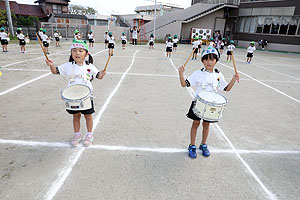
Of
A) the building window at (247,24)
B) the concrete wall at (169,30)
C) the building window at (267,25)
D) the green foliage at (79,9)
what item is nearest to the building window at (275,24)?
the building window at (267,25)

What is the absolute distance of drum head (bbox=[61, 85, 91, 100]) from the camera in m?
3.30

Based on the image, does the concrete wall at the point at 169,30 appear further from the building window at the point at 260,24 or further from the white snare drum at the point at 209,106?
the white snare drum at the point at 209,106

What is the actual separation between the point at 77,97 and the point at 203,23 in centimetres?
→ 3463

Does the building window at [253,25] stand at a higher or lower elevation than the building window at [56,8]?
lower

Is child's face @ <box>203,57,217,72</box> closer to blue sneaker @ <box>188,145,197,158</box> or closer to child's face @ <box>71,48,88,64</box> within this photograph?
blue sneaker @ <box>188,145,197,158</box>

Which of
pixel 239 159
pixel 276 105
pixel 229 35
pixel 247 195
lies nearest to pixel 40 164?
pixel 247 195

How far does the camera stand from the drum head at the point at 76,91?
330cm

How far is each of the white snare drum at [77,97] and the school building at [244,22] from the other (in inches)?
1156

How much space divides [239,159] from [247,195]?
34.8 inches

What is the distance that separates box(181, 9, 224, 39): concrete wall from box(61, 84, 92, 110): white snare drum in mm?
33238

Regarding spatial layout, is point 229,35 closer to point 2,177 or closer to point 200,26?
point 200,26

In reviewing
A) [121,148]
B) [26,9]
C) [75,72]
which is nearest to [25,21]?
[26,9]

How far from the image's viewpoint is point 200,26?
34.2 metres

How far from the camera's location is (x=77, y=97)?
327 cm
